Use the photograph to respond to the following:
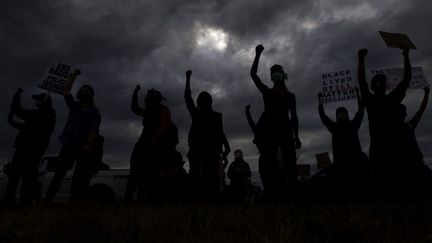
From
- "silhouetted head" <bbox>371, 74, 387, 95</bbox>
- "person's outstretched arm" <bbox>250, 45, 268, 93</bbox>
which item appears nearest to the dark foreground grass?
"silhouetted head" <bbox>371, 74, 387, 95</bbox>

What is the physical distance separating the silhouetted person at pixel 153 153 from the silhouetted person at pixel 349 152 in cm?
231

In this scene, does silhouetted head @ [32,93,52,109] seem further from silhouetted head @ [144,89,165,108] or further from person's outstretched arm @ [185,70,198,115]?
person's outstretched arm @ [185,70,198,115]

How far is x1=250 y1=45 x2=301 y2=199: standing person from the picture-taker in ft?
15.4

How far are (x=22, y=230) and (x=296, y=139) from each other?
9.60ft

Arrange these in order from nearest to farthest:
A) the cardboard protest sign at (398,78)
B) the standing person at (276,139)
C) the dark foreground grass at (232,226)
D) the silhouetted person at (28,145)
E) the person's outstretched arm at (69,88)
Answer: the dark foreground grass at (232,226) → the standing person at (276,139) → the silhouetted person at (28,145) → the person's outstretched arm at (69,88) → the cardboard protest sign at (398,78)

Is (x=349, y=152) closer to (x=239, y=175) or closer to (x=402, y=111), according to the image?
(x=402, y=111)

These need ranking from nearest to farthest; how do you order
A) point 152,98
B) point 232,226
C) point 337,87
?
point 232,226 < point 152,98 < point 337,87

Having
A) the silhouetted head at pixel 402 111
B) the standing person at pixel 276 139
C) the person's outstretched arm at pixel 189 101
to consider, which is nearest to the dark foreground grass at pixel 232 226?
the standing person at pixel 276 139

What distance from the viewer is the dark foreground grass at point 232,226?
2512mm

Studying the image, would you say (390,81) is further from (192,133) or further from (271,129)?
(192,133)

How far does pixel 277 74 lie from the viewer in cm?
503

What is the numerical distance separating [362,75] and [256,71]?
3.73 feet

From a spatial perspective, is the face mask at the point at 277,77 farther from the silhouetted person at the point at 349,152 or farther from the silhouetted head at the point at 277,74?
the silhouetted person at the point at 349,152

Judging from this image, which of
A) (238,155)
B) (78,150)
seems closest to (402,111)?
(78,150)
